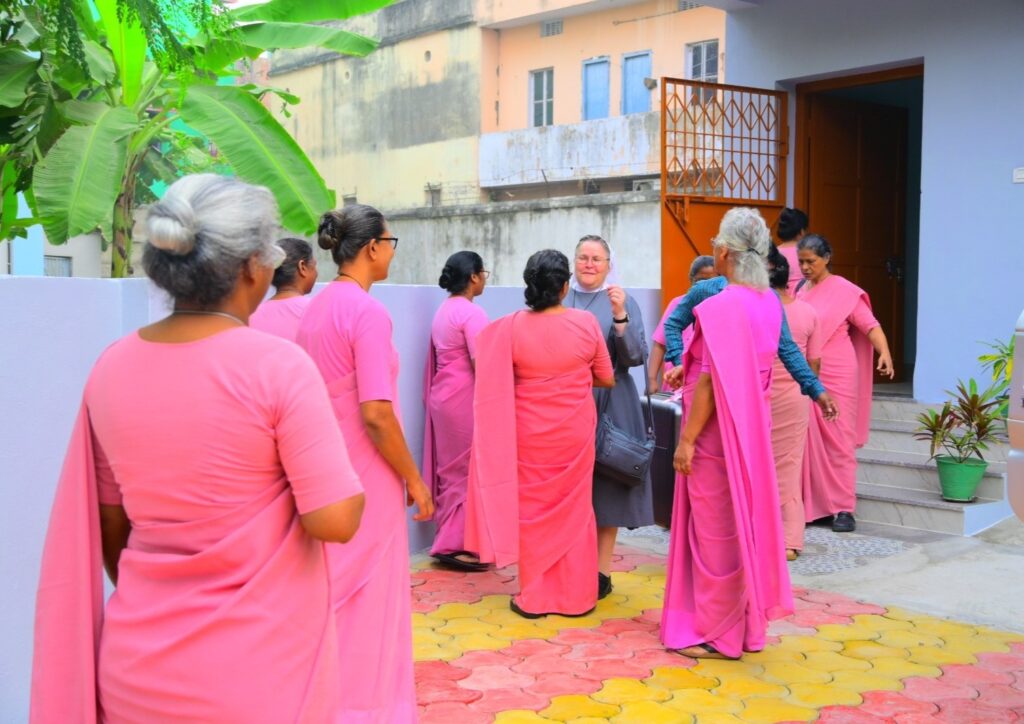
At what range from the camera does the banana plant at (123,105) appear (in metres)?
6.00

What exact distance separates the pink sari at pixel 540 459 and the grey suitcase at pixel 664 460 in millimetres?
718

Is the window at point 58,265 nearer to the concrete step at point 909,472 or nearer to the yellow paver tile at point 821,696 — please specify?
the concrete step at point 909,472

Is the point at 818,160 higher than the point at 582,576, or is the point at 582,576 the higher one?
the point at 818,160

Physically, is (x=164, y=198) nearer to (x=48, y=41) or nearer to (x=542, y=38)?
(x=48, y=41)

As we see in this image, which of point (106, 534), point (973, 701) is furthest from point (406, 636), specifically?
point (973, 701)

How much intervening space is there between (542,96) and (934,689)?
870 inches

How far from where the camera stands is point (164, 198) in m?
2.08

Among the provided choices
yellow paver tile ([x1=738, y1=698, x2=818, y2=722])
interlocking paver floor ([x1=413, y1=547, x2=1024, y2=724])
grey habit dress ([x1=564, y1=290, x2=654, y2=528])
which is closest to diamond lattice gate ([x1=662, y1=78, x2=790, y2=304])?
grey habit dress ([x1=564, y1=290, x2=654, y2=528])

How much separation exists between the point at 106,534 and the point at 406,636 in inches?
59.3

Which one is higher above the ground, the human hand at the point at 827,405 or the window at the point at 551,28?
the window at the point at 551,28

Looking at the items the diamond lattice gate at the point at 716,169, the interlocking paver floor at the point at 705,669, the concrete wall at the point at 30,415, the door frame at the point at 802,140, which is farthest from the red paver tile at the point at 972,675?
the door frame at the point at 802,140

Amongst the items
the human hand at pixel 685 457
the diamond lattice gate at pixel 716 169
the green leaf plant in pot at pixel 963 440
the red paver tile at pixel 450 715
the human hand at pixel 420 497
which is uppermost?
the diamond lattice gate at pixel 716 169

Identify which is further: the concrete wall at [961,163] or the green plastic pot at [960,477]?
the concrete wall at [961,163]

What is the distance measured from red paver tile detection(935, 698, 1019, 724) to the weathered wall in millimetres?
11066
